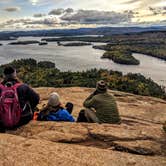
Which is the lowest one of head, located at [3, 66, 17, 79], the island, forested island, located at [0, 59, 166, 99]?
the island

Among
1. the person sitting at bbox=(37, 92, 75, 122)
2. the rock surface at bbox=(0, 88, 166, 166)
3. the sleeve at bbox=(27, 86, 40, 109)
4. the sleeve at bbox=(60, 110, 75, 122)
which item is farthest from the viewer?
the sleeve at bbox=(60, 110, 75, 122)

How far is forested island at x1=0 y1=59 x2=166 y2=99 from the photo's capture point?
2746 inches

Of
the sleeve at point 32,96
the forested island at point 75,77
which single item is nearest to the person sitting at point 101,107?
the sleeve at point 32,96

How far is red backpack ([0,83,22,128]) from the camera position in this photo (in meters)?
10.2

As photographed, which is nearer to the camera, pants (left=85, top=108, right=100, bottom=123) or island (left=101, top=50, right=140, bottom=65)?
pants (left=85, top=108, right=100, bottom=123)

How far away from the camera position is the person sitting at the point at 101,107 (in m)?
12.0

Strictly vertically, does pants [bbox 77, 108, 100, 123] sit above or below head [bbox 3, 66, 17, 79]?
below

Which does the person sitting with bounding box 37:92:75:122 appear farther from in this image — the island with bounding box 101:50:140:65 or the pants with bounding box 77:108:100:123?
the island with bounding box 101:50:140:65

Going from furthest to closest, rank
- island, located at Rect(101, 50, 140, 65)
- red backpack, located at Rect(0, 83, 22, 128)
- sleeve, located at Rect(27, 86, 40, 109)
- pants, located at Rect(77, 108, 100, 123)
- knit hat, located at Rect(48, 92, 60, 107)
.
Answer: island, located at Rect(101, 50, 140, 65), pants, located at Rect(77, 108, 100, 123), knit hat, located at Rect(48, 92, 60, 107), sleeve, located at Rect(27, 86, 40, 109), red backpack, located at Rect(0, 83, 22, 128)

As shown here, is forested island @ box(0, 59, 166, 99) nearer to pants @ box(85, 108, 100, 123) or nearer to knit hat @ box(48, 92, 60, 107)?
pants @ box(85, 108, 100, 123)

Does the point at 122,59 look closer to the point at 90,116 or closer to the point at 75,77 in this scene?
the point at 75,77

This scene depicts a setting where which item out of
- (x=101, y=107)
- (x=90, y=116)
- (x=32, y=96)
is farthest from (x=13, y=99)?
(x=101, y=107)

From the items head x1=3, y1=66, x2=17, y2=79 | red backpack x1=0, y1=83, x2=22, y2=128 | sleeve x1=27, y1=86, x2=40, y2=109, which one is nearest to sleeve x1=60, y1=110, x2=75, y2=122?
sleeve x1=27, y1=86, x2=40, y2=109

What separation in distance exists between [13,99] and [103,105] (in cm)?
328
